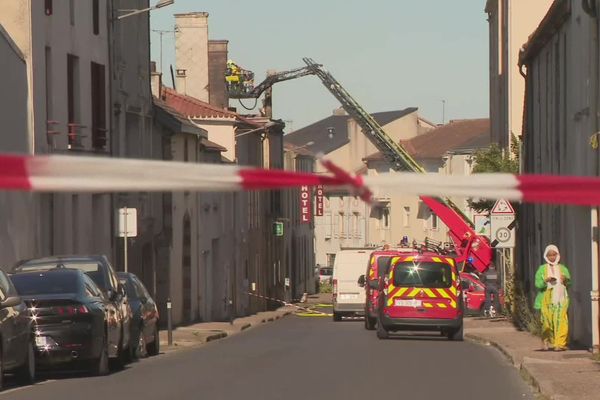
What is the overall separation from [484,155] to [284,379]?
100ft

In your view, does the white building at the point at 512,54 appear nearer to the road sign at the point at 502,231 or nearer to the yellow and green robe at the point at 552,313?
the road sign at the point at 502,231

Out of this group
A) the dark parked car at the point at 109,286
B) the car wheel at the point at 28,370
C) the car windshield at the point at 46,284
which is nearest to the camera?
the car wheel at the point at 28,370

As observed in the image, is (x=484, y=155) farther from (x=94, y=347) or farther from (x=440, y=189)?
(x=440, y=189)

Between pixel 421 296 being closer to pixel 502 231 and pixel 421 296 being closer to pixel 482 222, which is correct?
pixel 502 231

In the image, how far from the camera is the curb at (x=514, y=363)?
17.1 meters

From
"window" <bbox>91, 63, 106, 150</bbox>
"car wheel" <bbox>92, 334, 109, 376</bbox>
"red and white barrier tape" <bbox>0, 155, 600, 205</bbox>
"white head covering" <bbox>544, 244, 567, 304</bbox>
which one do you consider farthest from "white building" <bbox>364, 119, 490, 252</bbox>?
"red and white barrier tape" <bbox>0, 155, 600, 205</bbox>

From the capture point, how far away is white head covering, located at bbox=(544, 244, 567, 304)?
23.8m

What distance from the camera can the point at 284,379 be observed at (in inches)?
720

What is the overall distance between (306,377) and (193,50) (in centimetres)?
5163

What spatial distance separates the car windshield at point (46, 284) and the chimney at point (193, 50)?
161 ft

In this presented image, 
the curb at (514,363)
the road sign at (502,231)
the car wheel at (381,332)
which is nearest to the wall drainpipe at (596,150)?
the curb at (514,363)

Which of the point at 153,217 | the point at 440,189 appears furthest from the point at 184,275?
the point at 440,189

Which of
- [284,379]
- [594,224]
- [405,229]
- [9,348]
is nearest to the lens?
[9,348]

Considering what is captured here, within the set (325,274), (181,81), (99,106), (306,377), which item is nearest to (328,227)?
(325,274)
